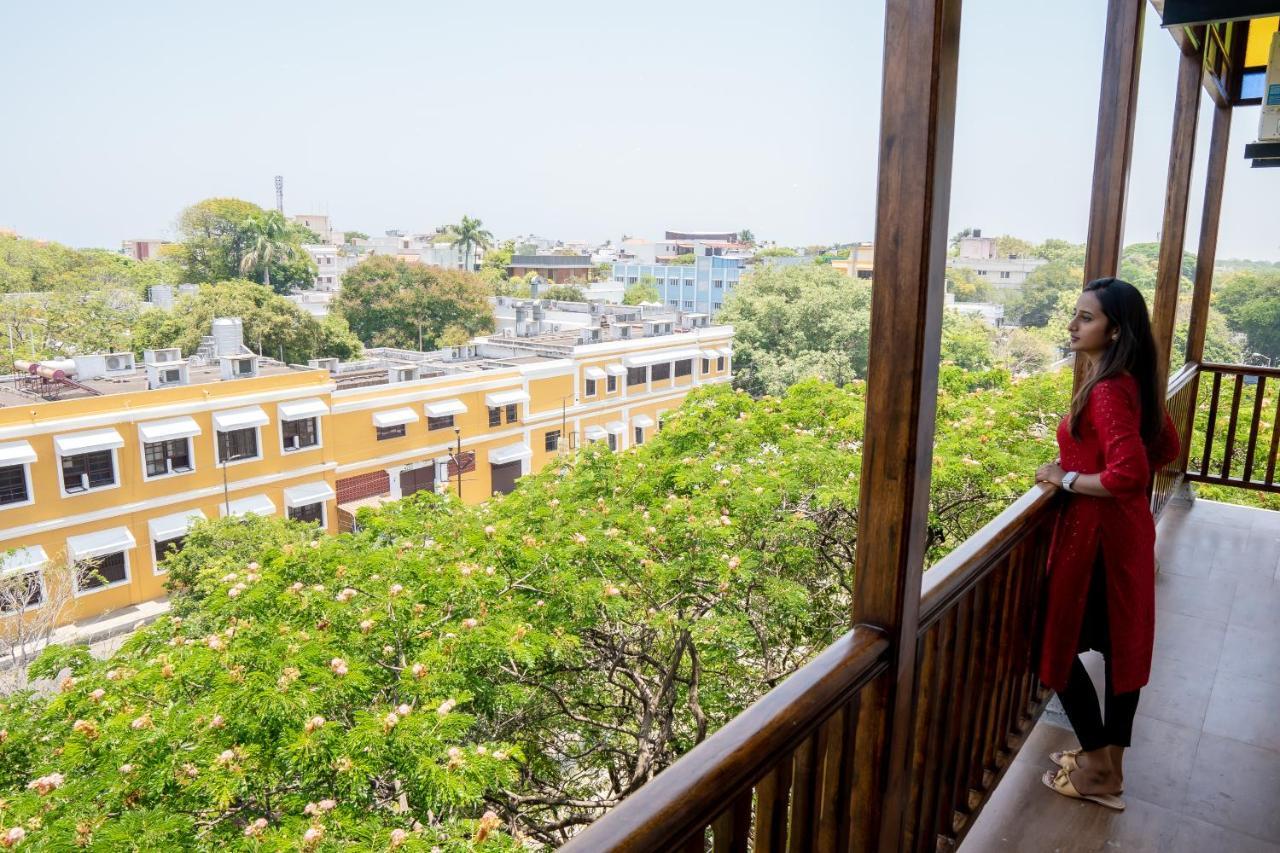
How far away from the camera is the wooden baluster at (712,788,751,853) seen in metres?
0.71

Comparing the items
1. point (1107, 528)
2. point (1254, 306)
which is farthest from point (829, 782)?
point (1254, 306)

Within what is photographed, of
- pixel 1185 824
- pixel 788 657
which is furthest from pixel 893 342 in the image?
pixel 788 657

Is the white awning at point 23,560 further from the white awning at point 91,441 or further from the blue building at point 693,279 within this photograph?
the blue building at point 693,279

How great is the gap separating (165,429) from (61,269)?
1.76 m

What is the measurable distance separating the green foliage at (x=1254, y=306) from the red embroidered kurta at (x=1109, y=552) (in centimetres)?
575

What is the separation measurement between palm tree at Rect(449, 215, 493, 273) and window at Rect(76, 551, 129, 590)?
7500 mm

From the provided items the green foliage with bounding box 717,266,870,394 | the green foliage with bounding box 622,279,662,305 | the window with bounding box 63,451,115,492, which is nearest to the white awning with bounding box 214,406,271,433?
the window with bounding box 63,451,115,492

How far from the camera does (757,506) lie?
4289 millimetres

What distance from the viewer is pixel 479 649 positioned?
2.99 metres

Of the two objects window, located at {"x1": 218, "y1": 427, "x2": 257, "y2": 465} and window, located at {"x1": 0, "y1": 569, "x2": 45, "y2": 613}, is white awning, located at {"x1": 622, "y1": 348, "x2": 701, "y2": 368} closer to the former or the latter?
window, located at {"x1": 218, "y1": 427, "x2": 257, "y2": 465}

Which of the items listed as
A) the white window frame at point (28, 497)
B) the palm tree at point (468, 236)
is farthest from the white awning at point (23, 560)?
the palm tree at point (468, 236)

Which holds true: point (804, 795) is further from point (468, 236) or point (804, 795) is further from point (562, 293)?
point (468, 236)

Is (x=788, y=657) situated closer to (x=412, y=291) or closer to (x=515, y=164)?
(x=412, y=291)

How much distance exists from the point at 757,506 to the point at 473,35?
36.0 ft
